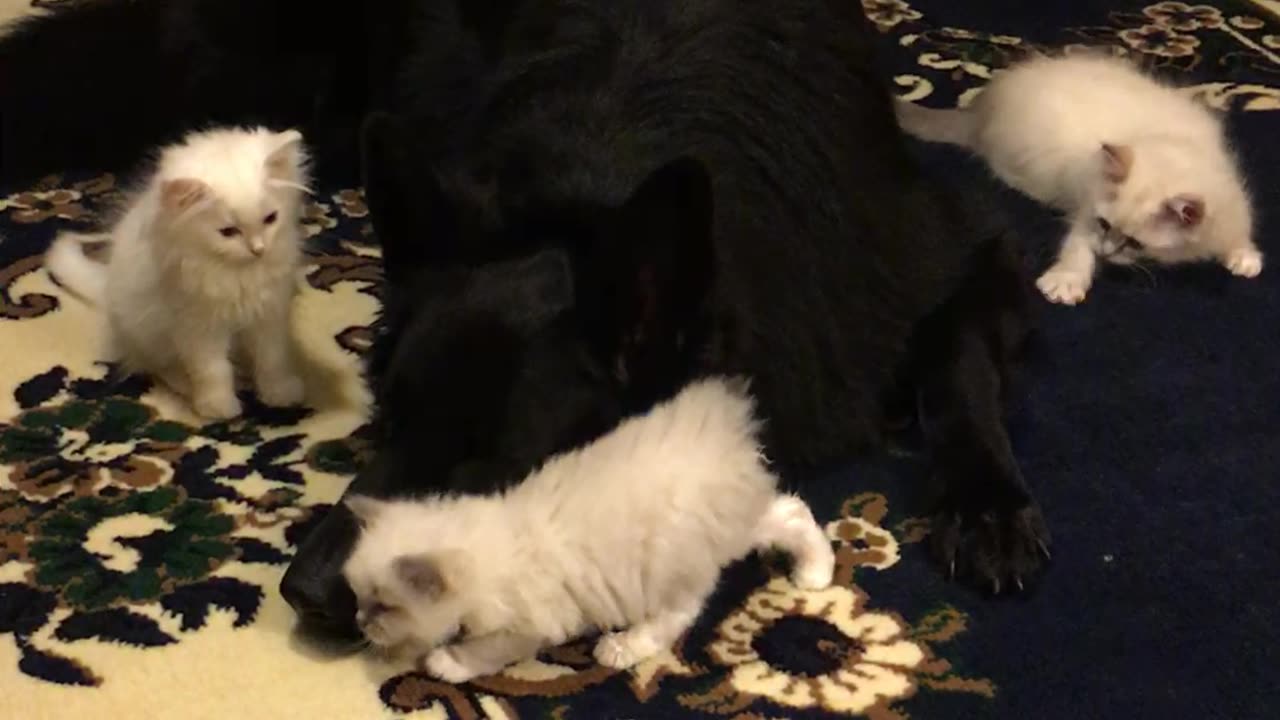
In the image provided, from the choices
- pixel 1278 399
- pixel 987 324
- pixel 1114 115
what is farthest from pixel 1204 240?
pixel 987 324

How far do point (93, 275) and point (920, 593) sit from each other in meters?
1.23

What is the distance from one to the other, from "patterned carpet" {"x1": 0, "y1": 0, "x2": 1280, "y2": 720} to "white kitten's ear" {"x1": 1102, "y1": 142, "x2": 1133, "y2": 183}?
24 cm

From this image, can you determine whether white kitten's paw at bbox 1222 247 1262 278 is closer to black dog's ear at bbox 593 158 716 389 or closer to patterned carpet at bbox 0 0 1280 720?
patterned carpet at bbox 0 0 1280 720

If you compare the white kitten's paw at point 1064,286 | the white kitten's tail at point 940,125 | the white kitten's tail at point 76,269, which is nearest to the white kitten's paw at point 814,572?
the white kitten's paw at point 1064,286

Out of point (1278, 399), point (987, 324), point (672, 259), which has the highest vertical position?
point (672, 259)

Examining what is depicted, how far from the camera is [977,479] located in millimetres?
1584

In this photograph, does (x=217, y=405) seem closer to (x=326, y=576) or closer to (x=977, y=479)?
(x=326, y=576)

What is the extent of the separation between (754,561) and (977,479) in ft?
0.98

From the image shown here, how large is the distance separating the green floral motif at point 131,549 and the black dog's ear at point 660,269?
538 mm

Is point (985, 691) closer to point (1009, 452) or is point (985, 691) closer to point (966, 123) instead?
point (1009, 452)

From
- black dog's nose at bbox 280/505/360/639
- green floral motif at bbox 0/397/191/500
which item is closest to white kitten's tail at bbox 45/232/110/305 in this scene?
green floral motif at bbox 0/397/191/500

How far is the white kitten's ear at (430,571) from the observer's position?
44.0 inches

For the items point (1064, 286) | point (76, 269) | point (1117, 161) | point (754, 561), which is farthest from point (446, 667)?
point (1117, 161)

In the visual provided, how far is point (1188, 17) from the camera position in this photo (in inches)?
125
